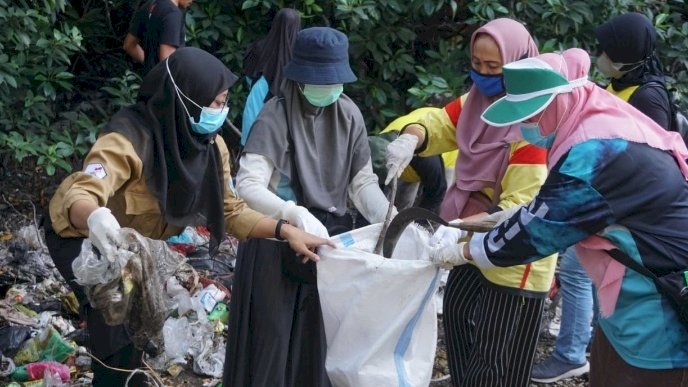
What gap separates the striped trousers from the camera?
3371 millimetres

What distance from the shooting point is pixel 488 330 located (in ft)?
11.2

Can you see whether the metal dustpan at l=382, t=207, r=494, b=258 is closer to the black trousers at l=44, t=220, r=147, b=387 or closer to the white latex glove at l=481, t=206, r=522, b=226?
the white latex glove at l=481, t=206, r=522, b=226

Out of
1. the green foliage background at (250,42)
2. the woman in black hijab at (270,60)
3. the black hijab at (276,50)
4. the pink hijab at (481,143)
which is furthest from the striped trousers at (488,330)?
the green foliage background at (250,42)

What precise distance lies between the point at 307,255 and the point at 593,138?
104 cm

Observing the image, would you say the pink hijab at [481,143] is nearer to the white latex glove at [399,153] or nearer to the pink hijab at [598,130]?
the white latex glove at [399,153]

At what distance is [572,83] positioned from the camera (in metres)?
2.70

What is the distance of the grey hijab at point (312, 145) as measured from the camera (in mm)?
3348

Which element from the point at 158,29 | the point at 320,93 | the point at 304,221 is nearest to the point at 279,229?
the point at 304,221

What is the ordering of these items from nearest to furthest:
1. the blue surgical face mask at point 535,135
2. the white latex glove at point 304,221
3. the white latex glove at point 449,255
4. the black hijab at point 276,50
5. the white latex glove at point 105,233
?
the white latex glove at point 105,233
the blue surgical face mask at point 535,135
the white latex glove at point 449,255
the white latex glove at point 304,221
the black hijab at point 276,50

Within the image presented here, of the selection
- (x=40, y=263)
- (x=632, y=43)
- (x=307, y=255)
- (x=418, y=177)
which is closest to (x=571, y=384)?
(x=418, y=177)

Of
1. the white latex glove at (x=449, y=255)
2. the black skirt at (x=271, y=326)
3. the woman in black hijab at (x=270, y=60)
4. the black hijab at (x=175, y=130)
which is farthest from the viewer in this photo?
the woman in black hijab at (x=270, y=60)

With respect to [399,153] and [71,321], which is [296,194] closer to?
[399,153]

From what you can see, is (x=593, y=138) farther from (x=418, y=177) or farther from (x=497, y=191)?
(x=418, y=177)

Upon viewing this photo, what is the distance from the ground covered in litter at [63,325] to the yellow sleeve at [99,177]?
1.06 m
